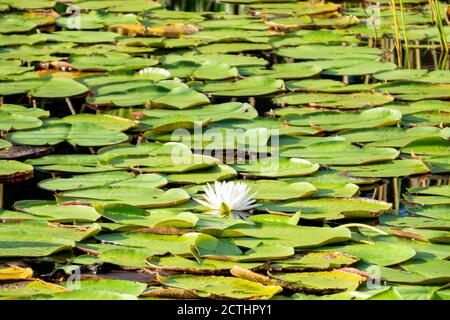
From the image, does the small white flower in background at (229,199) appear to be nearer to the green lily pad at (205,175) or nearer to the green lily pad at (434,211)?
the green lily pad at (205,175)

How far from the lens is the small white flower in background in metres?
3.25

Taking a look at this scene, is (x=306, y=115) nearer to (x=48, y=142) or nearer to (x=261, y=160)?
(x=261, y=160)

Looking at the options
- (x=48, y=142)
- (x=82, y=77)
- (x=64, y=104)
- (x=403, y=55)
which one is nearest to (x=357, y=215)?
(x=48, y=142)

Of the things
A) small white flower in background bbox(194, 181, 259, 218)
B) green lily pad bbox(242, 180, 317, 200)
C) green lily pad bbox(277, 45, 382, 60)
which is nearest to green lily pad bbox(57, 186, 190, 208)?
Result: small white flower in background bbox(194, 181, 259, 218)

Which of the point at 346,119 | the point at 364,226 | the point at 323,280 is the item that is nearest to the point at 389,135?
the point at 346,119

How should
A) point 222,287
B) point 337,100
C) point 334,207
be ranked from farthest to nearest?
point 337,100 → point 334,207 → point 222,287

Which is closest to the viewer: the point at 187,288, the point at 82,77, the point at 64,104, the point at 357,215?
the point at 187,288

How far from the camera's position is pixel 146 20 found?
266 inches

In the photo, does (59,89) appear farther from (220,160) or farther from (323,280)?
(323,280)

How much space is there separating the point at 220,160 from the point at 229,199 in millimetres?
571

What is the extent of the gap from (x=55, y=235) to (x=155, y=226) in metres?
0.32

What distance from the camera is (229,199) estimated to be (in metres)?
3.25

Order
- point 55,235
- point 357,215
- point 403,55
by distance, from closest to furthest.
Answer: point 55,235 < point 357,215 < point 403,55

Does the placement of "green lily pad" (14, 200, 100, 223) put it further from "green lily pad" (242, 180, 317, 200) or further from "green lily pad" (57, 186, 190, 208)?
"green lily pad" (242, 180, 317, 200)
